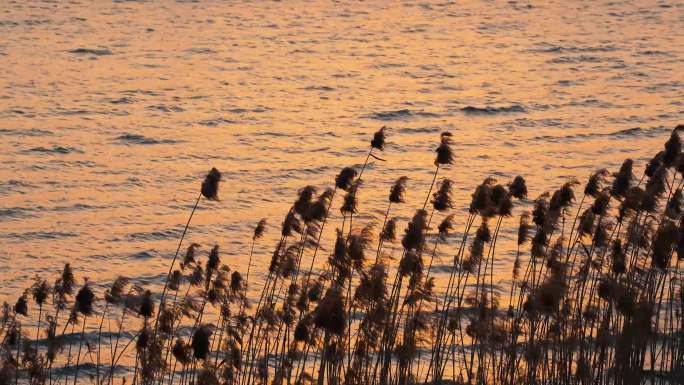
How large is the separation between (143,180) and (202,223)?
6.14 ft

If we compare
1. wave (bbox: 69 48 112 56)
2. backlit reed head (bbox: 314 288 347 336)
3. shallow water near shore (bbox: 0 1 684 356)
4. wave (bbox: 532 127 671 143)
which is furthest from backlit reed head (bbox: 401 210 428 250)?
wave (bbox: 69 48 112 56)

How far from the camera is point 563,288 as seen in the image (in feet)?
21.4

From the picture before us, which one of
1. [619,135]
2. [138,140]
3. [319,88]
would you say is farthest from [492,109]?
[138,140]

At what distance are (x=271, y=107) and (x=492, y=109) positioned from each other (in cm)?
321

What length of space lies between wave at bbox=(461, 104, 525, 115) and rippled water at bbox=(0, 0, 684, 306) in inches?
2.0

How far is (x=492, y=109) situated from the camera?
19688 millimetres

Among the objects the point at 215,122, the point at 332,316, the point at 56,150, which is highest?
the point at 332,316

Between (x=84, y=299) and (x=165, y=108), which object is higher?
(x=84, y=299)

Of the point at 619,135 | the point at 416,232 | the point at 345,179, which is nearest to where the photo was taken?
the point at 416,232

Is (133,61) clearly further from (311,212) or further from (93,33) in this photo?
(311,212)

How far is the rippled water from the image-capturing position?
14.3 m

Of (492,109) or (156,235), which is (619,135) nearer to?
(492,109)

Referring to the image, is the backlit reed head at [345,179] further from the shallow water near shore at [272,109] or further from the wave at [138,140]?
the wave at [138,140]

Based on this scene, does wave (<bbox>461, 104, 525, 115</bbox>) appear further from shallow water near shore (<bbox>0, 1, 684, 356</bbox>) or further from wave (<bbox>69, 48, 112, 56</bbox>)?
wave (<bbox>69, 48, 112, 56</bbox>)
